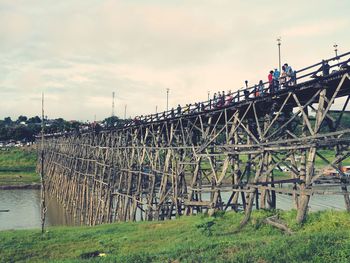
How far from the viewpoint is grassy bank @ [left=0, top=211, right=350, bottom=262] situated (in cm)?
1013

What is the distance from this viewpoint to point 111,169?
2973cm

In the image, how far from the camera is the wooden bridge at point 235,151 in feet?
42.2

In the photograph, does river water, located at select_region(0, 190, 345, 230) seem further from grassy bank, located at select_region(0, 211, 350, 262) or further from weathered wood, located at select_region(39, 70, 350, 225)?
grassy bank, located at select_region(0, 211, 350, 262)

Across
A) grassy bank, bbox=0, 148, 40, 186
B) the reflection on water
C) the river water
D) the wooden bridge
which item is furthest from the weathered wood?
grassy bank, bbox=0, 148, 40, 186

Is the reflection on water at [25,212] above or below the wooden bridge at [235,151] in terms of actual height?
below

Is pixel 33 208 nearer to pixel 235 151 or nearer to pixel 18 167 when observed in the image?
pixel 235 151

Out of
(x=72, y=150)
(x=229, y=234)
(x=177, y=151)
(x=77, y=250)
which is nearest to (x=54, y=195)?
(x=72, y=150)

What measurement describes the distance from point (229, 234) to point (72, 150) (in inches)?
1332

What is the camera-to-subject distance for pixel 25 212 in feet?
130

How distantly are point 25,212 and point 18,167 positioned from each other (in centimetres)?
3819

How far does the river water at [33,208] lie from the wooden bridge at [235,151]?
2.14 meters

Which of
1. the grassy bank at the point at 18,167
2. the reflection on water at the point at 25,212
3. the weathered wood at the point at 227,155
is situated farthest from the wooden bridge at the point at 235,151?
the grassy bank at the point at 18,167

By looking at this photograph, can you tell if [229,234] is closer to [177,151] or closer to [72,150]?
[177,151]

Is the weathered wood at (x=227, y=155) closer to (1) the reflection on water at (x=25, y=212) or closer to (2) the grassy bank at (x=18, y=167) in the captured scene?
(1) the reflection on water at (x=25, y=212)
